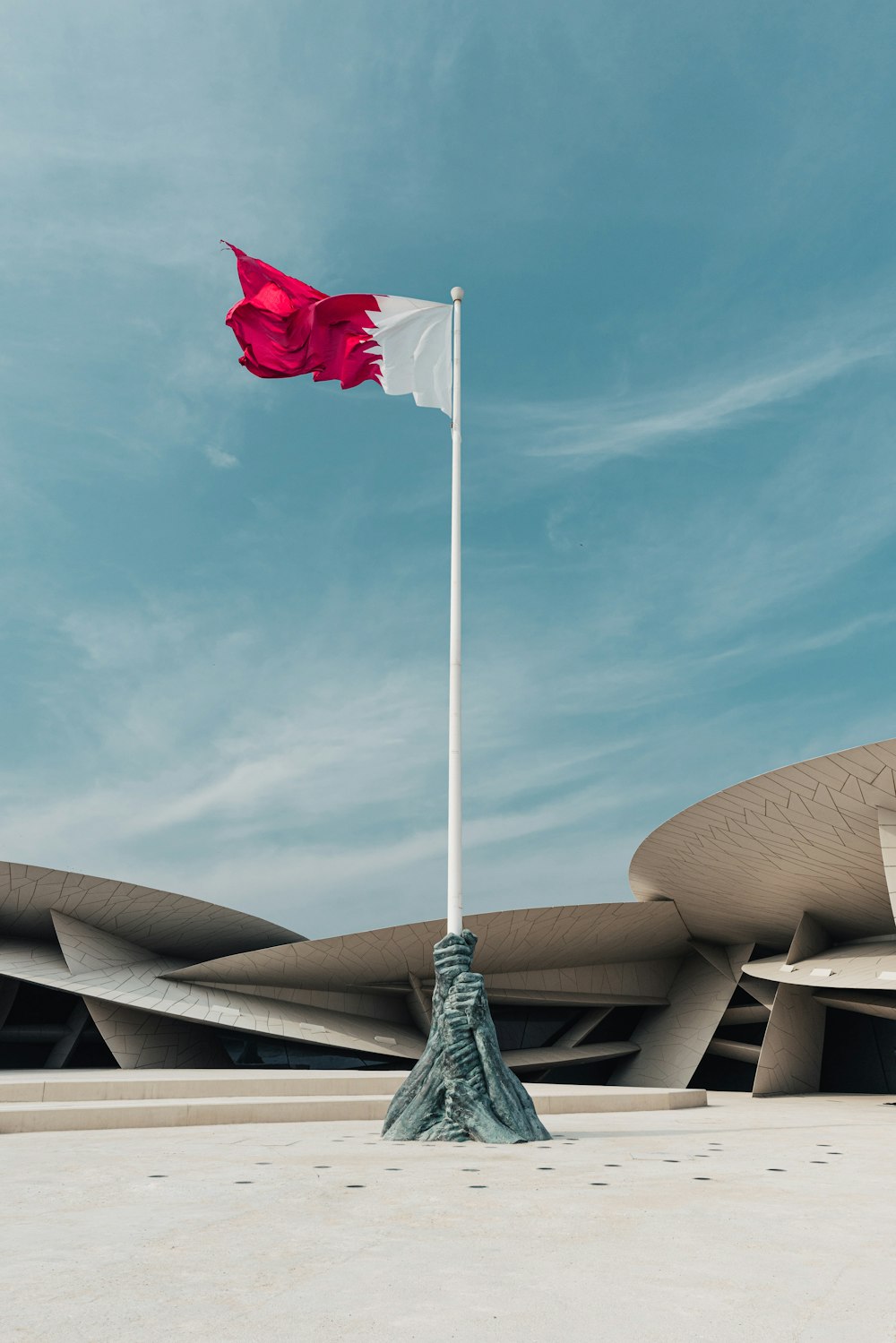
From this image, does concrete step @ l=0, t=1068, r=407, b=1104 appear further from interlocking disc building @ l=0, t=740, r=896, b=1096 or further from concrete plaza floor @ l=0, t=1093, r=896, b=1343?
interlocking disc building @ l=0, t=740, r=896, b=1096

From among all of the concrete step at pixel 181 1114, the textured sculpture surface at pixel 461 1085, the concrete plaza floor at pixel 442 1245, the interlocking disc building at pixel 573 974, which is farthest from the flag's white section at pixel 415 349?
the interlocking disc building at pixel 573 974

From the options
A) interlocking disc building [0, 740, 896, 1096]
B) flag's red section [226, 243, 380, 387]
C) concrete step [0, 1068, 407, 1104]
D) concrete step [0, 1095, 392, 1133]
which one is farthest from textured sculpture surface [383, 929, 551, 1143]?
interlocking disc building [0, 740, 896, 1096]

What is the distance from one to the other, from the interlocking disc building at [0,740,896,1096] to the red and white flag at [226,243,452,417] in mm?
8616

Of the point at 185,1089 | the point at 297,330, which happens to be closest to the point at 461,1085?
the point at 185,1089

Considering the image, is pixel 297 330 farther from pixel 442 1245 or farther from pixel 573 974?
pixel 573 974

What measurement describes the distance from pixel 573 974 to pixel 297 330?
20.4m

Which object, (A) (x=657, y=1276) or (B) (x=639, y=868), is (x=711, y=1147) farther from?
(B) (x=639, y=868)

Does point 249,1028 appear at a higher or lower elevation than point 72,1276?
higher

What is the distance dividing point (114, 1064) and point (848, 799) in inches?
845

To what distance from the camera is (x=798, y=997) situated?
73.3ft

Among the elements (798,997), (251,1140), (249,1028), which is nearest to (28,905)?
(249,1028)

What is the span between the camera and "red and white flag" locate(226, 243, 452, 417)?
35.6 feet

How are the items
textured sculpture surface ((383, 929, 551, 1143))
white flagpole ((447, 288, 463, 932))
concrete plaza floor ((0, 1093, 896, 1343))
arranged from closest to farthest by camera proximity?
concrete plaza floor ((0, 1093, 896, 1343))
textured sculpture surface ((383, 929, 551, 1143))
white flagpole ((447, 288, 463, 932))

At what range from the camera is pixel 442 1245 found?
14.5 ft
